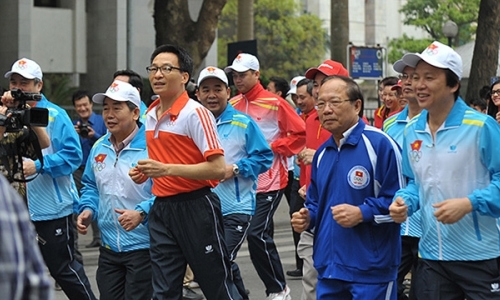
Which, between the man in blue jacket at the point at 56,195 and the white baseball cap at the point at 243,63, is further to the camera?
the white baseball cap at the point at 243,63

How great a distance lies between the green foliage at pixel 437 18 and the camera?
2404 inches

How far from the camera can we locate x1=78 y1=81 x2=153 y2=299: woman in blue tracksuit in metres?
7.02

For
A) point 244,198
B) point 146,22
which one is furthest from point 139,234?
point 146,22

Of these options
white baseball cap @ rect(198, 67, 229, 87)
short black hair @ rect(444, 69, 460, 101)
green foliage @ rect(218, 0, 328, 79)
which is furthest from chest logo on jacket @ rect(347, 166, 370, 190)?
green foliage @ rect(218, 0, 328, 79)

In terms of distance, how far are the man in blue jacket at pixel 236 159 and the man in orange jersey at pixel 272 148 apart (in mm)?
893

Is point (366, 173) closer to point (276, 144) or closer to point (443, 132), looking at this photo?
point (443, 132)

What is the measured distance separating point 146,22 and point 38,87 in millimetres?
24154

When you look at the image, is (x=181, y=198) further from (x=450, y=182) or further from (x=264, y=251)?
(x=264, y=251)

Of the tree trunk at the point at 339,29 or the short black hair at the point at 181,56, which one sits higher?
the tree trunk at the point at 339,29

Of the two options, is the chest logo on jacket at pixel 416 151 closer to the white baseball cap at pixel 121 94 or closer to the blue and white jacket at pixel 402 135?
the blue and white jacket at pixel 402 135

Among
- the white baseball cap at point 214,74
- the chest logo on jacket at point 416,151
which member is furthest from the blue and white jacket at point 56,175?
the chest logo on jacket at point 416,151

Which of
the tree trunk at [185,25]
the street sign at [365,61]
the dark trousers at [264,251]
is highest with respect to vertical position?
the tree trunk at [185,25]

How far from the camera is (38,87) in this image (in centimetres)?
837

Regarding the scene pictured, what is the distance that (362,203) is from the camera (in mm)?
5816
